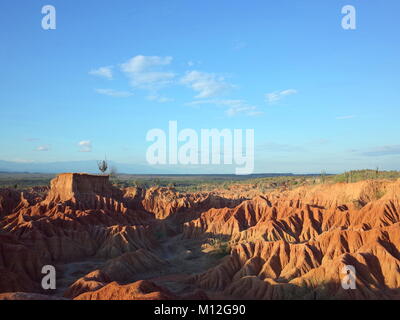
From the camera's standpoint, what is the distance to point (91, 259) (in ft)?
181

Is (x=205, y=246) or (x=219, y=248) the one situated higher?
(x=219, y=248)

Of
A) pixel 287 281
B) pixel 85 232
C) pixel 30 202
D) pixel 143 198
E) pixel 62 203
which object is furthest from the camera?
pixel 143 198

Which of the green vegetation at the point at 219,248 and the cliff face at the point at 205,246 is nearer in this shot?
the cliff face at the point at 205,246

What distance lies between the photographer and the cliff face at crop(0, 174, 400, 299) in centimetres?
3709

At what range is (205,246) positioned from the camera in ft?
210

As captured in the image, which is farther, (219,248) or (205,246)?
(205,246)

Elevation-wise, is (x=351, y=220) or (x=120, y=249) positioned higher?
(x=351, y=220)

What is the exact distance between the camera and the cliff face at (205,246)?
3709 cm

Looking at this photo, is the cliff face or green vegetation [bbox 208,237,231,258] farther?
green vegetation [bbox 208,237,231,258]
